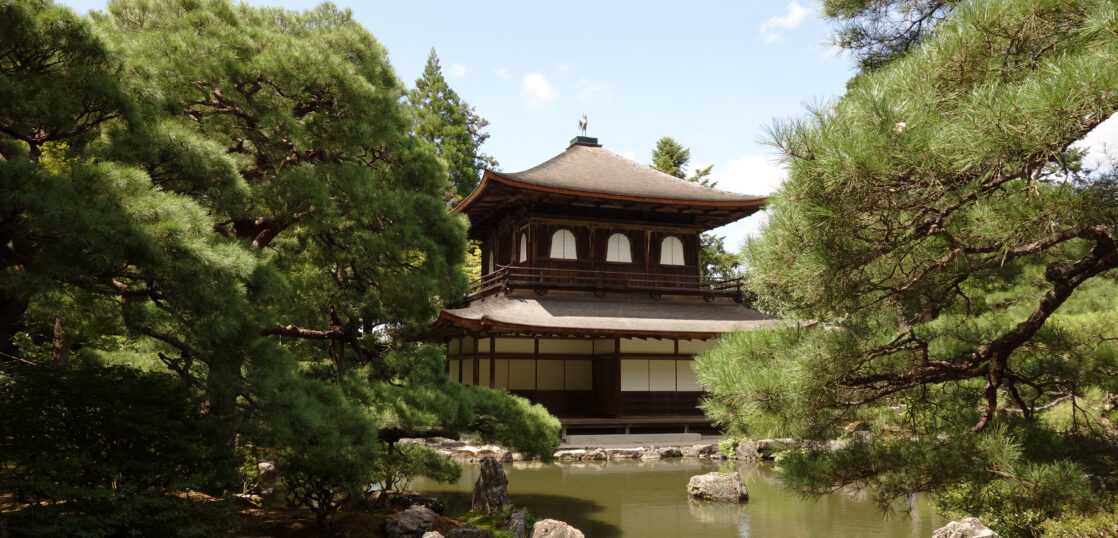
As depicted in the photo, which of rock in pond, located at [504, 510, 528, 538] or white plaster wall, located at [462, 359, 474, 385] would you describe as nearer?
rock in pond, located at [504, 510, 528, 538]

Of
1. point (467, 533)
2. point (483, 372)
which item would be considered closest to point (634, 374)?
point (483, 372)

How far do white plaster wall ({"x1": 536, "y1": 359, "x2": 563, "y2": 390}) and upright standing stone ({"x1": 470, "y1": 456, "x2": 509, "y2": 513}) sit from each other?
8992mm

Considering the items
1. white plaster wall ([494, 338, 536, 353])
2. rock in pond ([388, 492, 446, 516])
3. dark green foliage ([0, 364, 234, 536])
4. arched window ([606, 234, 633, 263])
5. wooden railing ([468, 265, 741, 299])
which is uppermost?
arched window ([606, 234, 633, 263])

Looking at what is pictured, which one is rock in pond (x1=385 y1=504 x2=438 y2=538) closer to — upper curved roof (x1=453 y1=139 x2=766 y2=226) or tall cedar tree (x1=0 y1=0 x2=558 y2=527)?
tall cedar tree (x1=0 y1=0 x2=558 y2=527)

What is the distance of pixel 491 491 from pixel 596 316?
318 inches

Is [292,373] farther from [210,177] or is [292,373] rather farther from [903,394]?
[903,394]

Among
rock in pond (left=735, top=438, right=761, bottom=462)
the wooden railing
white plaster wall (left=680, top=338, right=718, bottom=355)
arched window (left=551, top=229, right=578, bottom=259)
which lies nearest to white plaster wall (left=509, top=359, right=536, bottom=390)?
the wooden railing

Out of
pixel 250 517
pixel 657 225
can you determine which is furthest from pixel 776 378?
pixel 657 225

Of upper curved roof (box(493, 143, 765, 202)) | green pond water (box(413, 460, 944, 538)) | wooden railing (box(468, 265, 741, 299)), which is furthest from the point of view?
upper curved roof (box(493, 143, 765, 202))

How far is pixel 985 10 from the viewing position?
363cm

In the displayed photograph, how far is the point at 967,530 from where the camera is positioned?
6.52 metres

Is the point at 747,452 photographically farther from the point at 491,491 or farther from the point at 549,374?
the point at 491,491

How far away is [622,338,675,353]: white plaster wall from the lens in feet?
54.8

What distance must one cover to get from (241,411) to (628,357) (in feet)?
38.8
